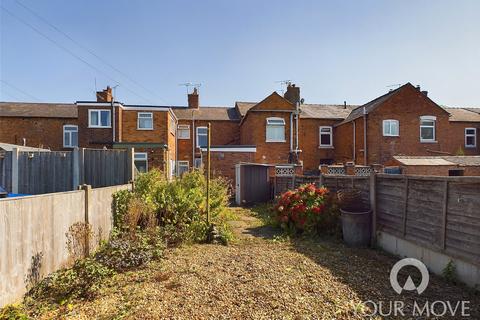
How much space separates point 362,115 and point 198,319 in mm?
19488

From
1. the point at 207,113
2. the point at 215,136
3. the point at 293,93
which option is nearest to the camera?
the point at 215,136

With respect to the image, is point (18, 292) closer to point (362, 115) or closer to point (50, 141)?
point (362, 115)

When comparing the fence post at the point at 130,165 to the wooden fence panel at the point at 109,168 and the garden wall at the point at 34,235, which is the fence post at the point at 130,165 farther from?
the garden wall at the point at 34,235

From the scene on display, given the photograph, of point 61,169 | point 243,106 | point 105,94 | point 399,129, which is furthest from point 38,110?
point 399,129

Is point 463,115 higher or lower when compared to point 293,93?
lower

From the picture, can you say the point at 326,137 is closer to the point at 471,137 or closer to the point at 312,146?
the point at 312,146

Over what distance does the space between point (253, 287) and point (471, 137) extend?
27.2 m

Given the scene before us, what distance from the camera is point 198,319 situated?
3.50m

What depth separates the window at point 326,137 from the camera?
23.7 metres

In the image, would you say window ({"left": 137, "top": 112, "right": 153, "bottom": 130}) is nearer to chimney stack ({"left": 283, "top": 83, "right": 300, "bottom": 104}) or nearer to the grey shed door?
the grey shed door

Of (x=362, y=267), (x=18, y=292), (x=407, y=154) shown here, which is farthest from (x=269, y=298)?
(x=407, y=154)

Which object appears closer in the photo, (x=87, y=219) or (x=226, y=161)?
(x=87, y=219)

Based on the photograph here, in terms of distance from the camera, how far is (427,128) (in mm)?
20906

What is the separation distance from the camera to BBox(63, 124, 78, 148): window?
22000 millimetres
